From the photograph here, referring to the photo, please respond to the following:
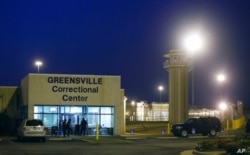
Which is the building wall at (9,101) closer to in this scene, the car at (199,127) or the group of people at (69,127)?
the group of people at (69,127)

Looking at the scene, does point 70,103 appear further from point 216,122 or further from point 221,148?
point 221,148

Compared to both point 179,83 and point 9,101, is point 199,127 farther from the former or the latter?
point 9,101

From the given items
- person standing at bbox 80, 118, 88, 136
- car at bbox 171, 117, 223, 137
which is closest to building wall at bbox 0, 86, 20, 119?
person standing at bbox 80, 118, 88, 136

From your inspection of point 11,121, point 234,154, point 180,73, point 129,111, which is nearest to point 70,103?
Result: point 11,121

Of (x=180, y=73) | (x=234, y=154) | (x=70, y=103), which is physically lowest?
(x=234, y=154)

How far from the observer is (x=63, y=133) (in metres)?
50.2

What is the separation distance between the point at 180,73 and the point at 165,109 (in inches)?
1421

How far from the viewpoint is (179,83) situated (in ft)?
221

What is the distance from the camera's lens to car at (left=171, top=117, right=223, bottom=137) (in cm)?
4884

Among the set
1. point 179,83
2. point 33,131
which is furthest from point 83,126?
point 179,83

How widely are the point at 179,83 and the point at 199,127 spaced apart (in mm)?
18036

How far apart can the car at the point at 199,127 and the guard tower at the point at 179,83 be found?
56.0 feet

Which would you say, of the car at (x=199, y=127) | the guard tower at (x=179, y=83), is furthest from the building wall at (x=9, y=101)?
the guard tower at (x=179, y=83)

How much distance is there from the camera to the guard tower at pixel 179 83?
67.2 m
